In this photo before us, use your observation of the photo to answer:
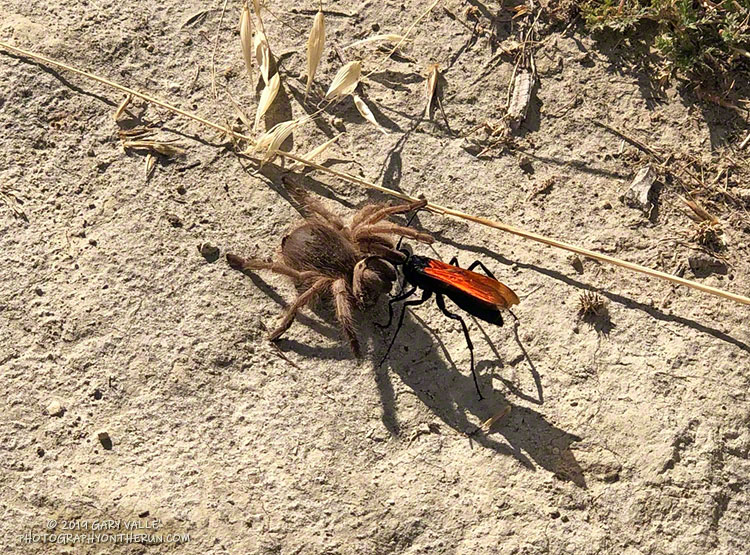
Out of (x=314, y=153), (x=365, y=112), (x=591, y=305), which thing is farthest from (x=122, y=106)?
(x=591, y=305)

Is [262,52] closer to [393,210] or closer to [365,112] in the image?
[365,112]

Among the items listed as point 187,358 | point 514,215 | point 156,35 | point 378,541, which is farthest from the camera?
point 156,35

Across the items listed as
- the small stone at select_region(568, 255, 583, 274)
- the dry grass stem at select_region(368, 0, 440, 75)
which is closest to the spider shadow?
the small stone at select_region(568, 255, 583, 274)

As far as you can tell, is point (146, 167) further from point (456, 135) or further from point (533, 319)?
point (533, 319)

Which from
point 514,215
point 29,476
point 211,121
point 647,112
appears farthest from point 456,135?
point 29,476

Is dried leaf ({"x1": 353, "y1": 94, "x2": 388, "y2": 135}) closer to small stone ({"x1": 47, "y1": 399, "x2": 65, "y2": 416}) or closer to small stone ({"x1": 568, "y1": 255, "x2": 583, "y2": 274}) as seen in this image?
small stone ({"x1": 568, "y1": 255, "x2": 583, "y2": 274})

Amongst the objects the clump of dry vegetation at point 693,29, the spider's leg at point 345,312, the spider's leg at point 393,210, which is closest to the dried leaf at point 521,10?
the clump of dry vegetation at point 693,29

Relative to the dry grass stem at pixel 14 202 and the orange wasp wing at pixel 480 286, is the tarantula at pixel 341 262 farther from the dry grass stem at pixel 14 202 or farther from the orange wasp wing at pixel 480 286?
the dry grass stem at pixel 14 202

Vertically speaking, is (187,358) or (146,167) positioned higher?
(146,167)

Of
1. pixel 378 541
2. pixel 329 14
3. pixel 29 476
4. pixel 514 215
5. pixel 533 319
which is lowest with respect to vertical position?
pixel 29 476
